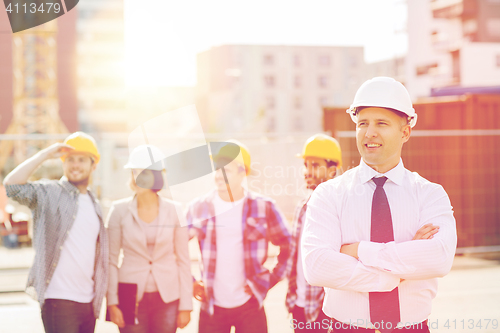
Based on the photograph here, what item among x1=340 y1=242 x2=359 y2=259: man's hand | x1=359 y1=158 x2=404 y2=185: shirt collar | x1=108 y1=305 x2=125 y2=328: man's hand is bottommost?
x1=108 y1=305 x2=125 y2=328: man's hand

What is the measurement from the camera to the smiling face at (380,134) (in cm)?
232

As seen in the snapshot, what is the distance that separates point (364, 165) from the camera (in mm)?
2434

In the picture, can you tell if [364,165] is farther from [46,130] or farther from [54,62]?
[54,62]

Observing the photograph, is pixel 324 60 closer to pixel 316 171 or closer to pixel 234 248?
pixel 316 171

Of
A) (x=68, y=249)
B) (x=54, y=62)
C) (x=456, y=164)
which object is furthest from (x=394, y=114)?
(x=54, y=62)

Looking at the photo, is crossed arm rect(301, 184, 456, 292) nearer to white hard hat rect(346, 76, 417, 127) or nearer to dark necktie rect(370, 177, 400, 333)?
dark necktie rect(370, 177, 400, 333)

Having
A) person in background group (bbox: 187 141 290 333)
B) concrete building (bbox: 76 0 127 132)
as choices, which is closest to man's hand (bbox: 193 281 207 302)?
A: person in background group (bbox: 187 141 290 333)

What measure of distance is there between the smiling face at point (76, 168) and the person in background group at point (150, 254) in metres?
0.33

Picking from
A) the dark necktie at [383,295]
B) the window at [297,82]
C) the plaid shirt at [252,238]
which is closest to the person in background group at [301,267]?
the plaid shirt at [252,238]

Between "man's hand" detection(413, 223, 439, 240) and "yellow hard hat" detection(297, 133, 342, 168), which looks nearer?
"man's hand" detection(413, 223, 439, 240)

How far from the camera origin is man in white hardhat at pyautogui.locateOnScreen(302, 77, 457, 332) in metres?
2.24

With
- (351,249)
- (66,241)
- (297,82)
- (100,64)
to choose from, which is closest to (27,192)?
(66,241)

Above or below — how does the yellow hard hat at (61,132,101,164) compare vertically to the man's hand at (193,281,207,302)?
above

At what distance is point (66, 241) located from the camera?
140 inches
